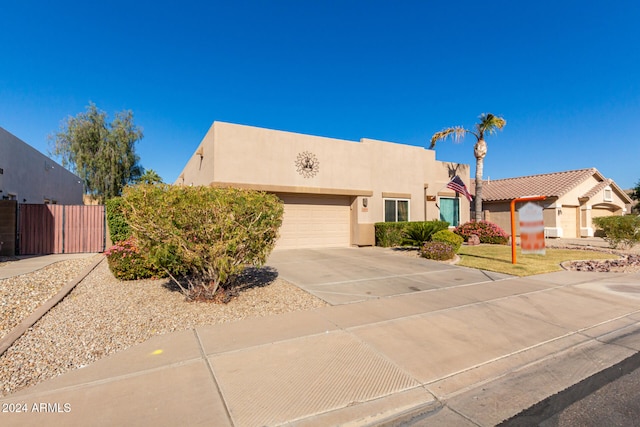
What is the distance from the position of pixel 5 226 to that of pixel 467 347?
610 inches

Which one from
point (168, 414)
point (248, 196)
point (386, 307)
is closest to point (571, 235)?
point (386, 307)

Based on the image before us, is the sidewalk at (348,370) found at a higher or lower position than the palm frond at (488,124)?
lower

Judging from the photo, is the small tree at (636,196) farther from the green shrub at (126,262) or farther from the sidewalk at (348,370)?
the green shrub at (126,262)

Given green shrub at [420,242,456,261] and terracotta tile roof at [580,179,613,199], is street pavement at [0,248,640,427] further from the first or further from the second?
terracotta tile roof at [580,179,613,199]

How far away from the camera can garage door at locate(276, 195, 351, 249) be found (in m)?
15.0

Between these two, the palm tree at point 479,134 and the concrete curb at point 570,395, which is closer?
the concrete curb at point 570,395

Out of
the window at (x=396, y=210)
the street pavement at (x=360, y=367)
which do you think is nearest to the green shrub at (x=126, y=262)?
the street pavement at (x=360, y=367)

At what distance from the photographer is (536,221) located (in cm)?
928

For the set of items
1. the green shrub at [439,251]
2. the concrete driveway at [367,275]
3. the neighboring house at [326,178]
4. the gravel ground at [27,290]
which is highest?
the neighboring house at [326,178]

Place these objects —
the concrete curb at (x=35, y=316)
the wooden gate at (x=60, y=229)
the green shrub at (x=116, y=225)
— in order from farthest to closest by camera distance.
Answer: the wooden gate at (x=60, y=229), the green shrub at (x=116, y=225), the concrete curb at (x=35, y=316)

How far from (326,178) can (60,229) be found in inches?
453

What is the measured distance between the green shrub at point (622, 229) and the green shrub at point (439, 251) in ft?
31.2

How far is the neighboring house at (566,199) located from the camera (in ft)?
70.0

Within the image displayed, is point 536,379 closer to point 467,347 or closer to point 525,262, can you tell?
point 467,347
